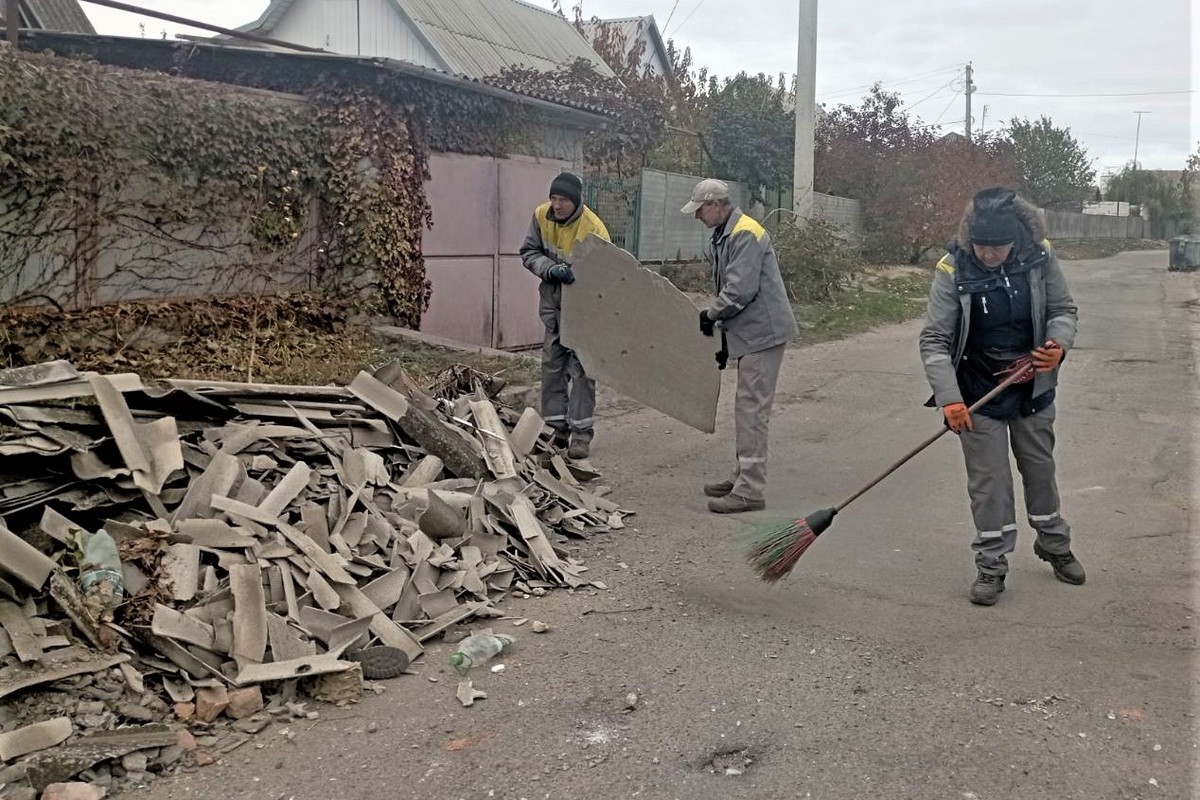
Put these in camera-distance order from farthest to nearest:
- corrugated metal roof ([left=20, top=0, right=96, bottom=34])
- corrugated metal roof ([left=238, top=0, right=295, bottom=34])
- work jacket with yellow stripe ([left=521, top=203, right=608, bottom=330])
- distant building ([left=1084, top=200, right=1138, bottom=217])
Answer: distant building ([left=1084, top=200, right=1138, bottom=217]), corrugated metal roof ([left=238, top=0, right=295, bottom=34]), corrugated metal roof ([left=20, top=0, right=96, bottom=34]), work jacket with yellow stripe ([left=521, top=203, right=608, bottom=330])

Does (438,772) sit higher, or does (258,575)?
(258,575)

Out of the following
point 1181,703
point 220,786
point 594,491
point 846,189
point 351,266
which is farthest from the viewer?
point 846,189

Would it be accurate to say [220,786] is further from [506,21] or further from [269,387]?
[506,21]

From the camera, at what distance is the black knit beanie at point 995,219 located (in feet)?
16.2

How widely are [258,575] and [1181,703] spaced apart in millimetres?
3513

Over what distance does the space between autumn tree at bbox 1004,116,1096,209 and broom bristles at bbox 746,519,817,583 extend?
219ft

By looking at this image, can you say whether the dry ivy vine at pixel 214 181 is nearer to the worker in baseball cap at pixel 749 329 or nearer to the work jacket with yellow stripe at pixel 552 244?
the work jacket with yellow stripe at pixel 552 244

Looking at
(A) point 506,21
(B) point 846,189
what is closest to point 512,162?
(A) point 506,21

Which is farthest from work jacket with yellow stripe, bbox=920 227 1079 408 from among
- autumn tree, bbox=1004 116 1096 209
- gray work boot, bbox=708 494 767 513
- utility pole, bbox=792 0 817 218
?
autumn tree, bbox=1004 116 1096 209

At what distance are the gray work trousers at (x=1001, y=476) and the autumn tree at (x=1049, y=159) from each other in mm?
66023

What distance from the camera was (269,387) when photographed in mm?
6180

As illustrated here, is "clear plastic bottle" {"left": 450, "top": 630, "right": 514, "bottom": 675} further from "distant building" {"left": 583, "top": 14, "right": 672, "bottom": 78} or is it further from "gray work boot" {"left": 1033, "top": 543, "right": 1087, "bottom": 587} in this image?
"distant building" {"left": 583, "top": 14, "right": 672, "bottom": 78}

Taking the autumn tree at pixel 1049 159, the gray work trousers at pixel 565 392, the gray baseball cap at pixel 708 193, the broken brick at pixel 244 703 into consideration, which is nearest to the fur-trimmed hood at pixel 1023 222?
the gray baseball cap at pixel 708 193

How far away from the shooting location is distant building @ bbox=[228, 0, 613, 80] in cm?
2464
